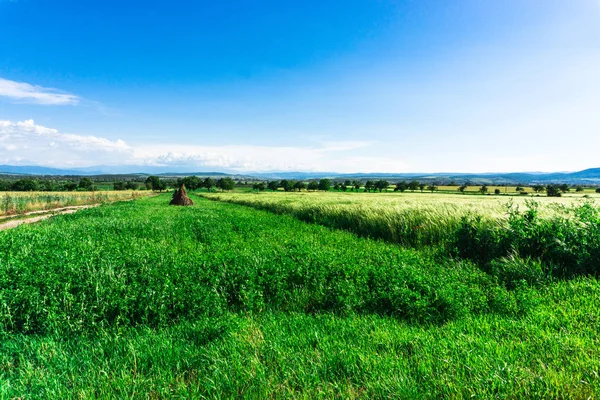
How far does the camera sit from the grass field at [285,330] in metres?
3.01

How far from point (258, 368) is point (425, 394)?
5.80 feet

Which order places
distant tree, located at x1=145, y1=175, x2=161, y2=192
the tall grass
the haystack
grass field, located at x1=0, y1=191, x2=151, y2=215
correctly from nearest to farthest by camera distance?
the tall grass
grass field, located at x1=0, y1=191, x2=151, y2=215
the haystack
distant tree, located at x1=145, y1=175, x2=161, y2=192

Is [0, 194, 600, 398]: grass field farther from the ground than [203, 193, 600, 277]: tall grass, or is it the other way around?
[203, 193, 600, 277]: tall grass

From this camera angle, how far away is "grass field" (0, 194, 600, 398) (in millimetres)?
3008

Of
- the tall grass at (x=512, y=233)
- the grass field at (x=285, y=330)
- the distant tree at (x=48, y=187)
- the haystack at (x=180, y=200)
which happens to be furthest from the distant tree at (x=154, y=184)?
the grass field at (x=285, y=330)

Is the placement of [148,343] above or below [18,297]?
below

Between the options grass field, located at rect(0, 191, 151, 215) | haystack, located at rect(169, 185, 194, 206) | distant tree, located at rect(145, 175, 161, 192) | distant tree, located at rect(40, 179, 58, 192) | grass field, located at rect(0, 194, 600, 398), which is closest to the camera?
grass field, located at rect(0, 194, 600, 398)

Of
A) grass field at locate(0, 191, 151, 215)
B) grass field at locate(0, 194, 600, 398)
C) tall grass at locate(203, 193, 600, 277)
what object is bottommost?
grass field at locate(0, 191, 151, 215)

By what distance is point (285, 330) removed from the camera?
14.3 feet

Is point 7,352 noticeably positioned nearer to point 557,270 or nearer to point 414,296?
point 414,296

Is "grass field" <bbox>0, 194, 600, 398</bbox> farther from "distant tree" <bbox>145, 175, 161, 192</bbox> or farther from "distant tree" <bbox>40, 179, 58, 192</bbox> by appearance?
"distant tree" <bbox>145, 175, 161, 192</bbox>

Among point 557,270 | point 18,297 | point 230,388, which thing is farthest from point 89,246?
point 557,270

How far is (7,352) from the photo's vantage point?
3.79 meters

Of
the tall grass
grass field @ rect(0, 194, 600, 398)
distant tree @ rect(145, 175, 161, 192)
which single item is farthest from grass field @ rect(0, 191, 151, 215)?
distant tree @ rect(145, 175, 161, 192)
